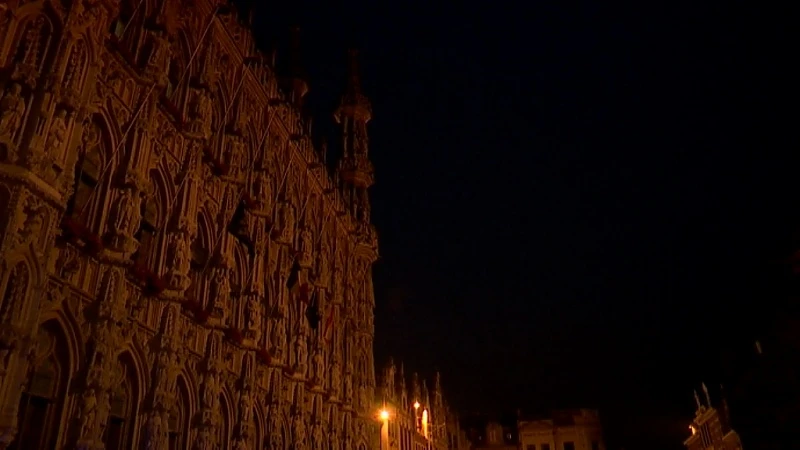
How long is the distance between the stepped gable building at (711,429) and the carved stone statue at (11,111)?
2111 inches

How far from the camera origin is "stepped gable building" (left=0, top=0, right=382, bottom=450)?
13602 millimetres

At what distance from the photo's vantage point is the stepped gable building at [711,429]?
53.3 metres

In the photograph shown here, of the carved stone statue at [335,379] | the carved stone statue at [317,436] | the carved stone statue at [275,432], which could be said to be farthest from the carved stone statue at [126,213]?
the carved stone statue at [335,379]

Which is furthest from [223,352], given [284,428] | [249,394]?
[284,428]

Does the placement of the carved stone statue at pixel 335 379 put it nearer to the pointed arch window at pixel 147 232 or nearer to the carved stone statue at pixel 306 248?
the carved stone statue at pixel 306 248

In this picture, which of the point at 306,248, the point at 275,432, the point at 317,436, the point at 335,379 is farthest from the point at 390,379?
the point at 275,432

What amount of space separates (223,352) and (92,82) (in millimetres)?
10249

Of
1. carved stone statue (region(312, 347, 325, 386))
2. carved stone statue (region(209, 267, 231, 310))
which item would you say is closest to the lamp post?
carved stone statue (region(312, 347, 325, 386))

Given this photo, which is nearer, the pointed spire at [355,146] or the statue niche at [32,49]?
the statue niche at [32,49]

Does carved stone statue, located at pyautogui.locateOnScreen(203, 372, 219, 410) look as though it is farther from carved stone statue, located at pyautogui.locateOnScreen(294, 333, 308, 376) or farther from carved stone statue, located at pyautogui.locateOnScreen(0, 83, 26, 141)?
carved stone statue, located at pyautogui.locateOnScreen(0, 83, 26, 141)

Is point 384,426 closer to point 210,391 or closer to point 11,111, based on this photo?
point 210,391

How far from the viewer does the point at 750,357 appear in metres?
27.9

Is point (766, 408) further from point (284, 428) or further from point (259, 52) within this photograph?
point (259, 52)

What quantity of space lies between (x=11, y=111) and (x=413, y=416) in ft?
139
